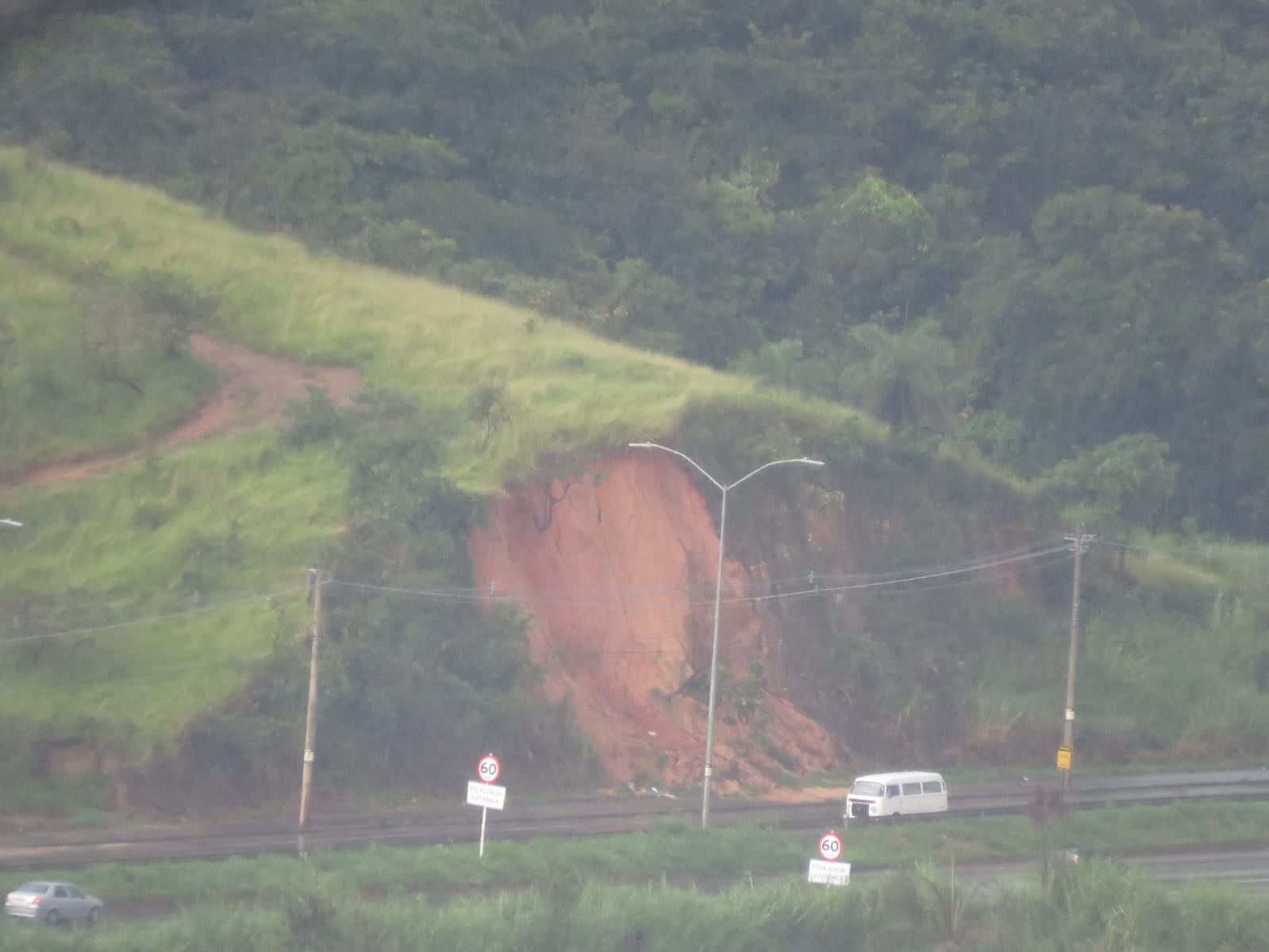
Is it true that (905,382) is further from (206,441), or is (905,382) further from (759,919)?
(759,919)

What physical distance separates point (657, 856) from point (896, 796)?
8889 mm

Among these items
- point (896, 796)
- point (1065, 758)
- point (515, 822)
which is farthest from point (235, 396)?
point (1065, 758)

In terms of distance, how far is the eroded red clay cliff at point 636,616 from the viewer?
42094 millimetres

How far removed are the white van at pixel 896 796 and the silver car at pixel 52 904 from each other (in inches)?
711

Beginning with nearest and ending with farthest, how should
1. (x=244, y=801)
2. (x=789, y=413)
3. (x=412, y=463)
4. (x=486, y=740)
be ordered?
(x=244, y=801) < (x=486, y=740) < (x=412, y=463) < (x=789, y=413)

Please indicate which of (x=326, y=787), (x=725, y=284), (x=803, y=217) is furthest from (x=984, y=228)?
(x=326, y=787)

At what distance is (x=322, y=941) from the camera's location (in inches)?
846

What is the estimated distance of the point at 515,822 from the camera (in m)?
35.4

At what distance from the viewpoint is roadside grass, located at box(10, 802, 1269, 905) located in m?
26.1

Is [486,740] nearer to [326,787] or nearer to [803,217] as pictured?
[326,787]

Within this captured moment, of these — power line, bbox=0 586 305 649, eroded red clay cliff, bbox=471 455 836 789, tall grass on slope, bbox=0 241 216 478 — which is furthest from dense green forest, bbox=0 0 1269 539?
power line, bbox=0 586 305 649

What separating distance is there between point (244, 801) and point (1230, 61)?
60.2 meters

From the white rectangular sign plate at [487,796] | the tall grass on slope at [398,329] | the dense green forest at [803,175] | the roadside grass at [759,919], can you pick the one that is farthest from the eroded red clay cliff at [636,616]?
the roadside grass at [759,919]

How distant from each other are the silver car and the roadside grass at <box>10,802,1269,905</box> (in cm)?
169
